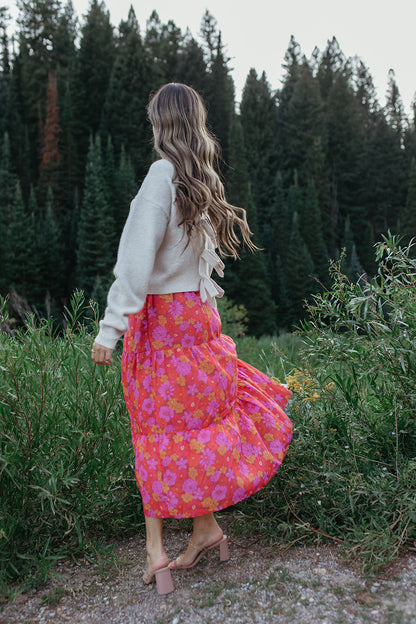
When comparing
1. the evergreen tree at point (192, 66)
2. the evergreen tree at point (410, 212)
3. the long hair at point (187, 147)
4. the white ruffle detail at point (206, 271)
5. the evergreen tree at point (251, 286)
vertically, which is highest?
the evergreen tree at point (192, 66)

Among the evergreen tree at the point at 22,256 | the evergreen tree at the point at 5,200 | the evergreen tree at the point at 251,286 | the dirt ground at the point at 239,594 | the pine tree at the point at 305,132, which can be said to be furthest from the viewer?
the pine tree at the point at 305,132

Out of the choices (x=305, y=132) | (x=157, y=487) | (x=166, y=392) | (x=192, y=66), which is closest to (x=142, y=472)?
(x=157, y=487)

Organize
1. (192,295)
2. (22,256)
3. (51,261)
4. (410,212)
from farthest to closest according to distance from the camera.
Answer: (410,212), (51,261), (22,256), (192,295)

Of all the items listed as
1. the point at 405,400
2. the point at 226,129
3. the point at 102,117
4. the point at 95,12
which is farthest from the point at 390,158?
the point at 405,400

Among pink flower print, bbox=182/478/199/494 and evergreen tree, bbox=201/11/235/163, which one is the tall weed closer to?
pink flower print, bbox=182/478/199/494

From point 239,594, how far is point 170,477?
455mm

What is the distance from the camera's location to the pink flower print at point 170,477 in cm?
202

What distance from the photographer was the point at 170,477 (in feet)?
6.64

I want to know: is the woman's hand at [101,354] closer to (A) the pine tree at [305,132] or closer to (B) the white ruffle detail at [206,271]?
(B) the white ruffle detail at [206,271]

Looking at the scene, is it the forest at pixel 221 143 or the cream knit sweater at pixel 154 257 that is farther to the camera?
the forest at pixel 221 143

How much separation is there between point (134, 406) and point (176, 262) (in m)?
0.54

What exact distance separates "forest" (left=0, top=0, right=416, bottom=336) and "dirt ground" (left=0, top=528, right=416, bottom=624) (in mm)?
31826

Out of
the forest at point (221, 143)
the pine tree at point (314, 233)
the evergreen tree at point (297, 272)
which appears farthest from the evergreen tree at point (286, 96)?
the evergreen tree at point (297, 272)

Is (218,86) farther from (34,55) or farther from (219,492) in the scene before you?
(219,492)
